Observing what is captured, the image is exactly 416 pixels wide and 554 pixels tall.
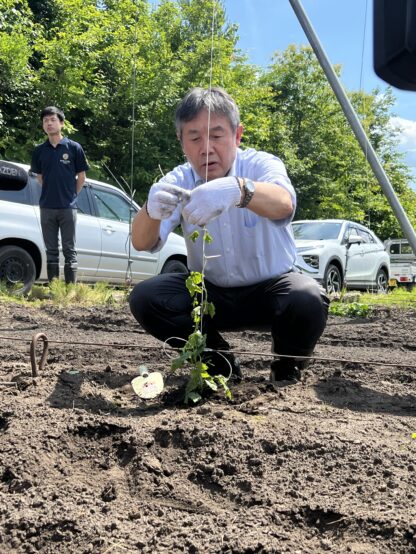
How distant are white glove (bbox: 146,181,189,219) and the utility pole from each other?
1.65 metres

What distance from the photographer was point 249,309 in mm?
2926

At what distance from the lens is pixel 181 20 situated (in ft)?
61.4

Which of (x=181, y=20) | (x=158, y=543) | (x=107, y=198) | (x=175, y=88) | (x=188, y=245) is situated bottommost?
(x=158, y=543)

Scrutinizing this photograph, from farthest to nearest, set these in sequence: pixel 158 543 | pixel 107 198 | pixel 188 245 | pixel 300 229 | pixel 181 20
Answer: pixel 181 20 → pixel 300 229 → pixel 107 198 → pixel 188 245 → pixel 158 543

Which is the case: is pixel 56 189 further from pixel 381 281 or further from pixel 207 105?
pixel 381 281

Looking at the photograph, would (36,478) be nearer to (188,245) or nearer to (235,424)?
(235,424)

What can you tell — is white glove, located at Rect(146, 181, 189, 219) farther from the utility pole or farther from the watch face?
the utility pole

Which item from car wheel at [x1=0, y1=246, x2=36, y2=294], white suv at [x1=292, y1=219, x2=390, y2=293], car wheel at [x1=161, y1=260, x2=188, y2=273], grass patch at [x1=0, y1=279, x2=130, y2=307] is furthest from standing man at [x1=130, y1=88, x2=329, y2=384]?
white suv at [x1=292, y1=219, x2=390, y2=293]

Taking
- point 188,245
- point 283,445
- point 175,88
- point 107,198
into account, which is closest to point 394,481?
point 283,445

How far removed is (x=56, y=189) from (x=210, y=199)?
4.53 meters

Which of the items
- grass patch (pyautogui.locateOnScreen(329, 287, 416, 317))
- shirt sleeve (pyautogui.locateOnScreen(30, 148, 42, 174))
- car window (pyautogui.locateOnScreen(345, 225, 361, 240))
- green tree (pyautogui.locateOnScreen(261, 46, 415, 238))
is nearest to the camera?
shirt sleeve (pyautogui.locateOnScreen(30, 148, 42, 174))

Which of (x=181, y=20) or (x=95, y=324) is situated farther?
(x=181, y=20)

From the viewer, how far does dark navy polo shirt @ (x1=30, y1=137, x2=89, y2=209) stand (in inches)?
254

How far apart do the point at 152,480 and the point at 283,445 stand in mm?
398
